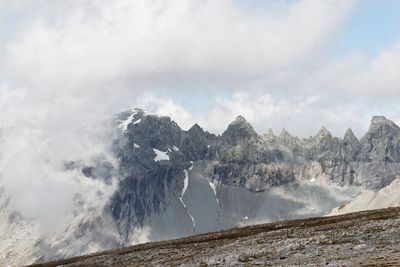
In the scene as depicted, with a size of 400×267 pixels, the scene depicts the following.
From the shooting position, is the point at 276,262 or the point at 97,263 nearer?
the point at 276,262

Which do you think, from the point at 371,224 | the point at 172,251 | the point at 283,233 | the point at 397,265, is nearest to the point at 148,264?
the point at 172,251

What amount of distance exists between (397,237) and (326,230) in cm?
1446

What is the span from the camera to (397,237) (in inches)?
2057

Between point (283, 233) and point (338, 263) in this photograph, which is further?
point (283, 233)

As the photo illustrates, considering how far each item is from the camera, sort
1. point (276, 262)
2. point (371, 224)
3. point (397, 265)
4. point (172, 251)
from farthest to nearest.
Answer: point (172, 251), point (371, 224), point (276, 262), point (397, 265)

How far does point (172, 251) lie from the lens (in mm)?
77375

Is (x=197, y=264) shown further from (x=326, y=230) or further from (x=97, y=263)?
(x=97, y=263)

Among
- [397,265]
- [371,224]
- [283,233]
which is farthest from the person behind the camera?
[283,233]

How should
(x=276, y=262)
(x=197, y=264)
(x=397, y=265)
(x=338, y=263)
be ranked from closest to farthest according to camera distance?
1. (x=397, y=265)
2. (x=338, y=263)
3. (x=276, y=262)
4. (x=197, y=264)

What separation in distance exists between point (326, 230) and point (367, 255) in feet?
67.6

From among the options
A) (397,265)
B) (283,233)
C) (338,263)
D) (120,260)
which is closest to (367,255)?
(338,263)

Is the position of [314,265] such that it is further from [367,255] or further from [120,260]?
[120,260]

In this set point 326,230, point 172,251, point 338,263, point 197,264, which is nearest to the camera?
point 338,263

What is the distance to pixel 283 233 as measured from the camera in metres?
71.4
